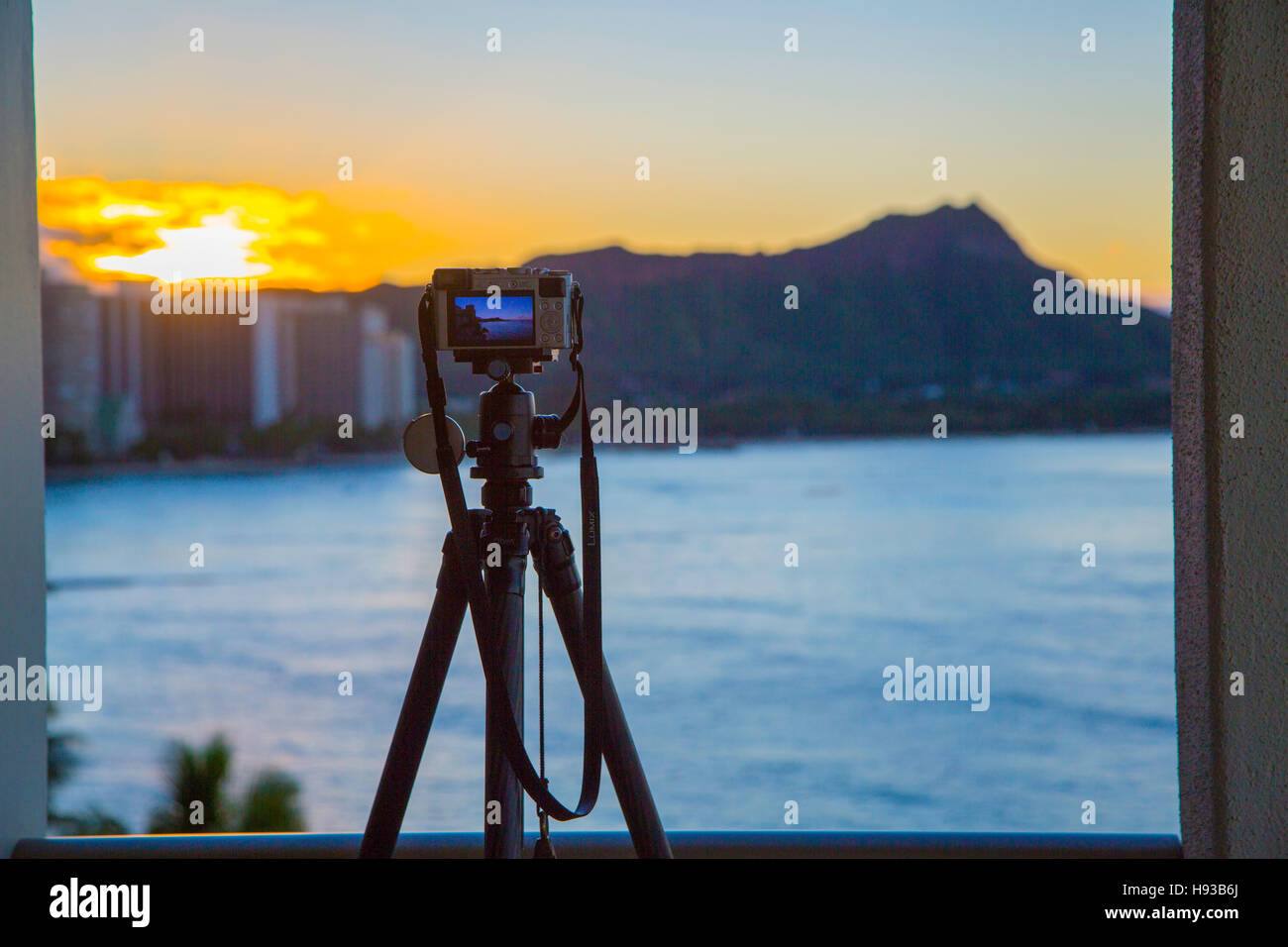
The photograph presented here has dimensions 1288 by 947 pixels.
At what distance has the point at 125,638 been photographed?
24938mm

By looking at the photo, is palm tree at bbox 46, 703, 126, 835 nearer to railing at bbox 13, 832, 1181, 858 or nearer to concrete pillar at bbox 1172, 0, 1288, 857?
railing at bbox 13, 832, 1181, 858

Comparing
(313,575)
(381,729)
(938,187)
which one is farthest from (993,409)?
(313,575)

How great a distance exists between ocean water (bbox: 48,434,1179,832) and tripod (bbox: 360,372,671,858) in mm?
11066

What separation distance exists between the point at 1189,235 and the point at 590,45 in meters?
23.1

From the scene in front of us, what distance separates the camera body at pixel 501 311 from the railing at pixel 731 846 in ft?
2.71

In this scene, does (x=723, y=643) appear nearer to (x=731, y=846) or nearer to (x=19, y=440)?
(x=731, y=846)

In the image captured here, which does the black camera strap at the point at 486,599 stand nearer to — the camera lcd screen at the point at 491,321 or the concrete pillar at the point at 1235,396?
the camera lcd screen at the point at 491,321

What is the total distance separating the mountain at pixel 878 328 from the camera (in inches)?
454

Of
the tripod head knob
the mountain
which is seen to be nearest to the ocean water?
the mountain

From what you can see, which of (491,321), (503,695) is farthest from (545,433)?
(503,695)

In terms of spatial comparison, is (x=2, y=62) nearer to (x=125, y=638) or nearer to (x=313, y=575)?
(x=125, y=638)

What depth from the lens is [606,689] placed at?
4.26 feet

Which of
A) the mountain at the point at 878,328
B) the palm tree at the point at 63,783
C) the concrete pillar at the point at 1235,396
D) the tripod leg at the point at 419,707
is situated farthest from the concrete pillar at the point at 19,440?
the mountain at the point at 878,328

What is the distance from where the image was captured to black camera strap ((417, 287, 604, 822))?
4.00 ft
